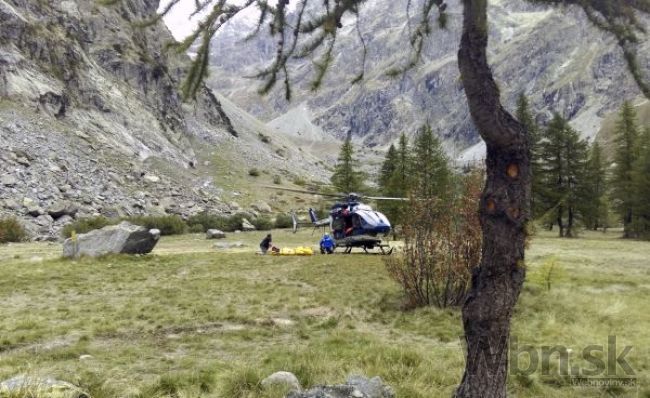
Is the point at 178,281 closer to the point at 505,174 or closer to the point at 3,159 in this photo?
the point at 505,174

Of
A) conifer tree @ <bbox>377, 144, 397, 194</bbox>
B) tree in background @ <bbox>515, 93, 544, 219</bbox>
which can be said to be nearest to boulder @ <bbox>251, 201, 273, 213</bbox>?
conifer tree @ <bbox>377, 144, 397, 194</bbox>

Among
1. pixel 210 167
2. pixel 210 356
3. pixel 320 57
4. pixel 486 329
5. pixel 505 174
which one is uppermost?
pixel 210 167

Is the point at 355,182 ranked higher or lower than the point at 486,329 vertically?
higher

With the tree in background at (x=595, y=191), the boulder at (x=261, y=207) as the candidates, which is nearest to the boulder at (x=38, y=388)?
the tree in background at (x=595, y=191)

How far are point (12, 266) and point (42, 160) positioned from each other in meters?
24.7

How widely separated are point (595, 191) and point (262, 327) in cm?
4606

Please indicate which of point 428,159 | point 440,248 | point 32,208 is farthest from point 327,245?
point 32,208

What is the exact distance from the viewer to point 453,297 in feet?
38.2

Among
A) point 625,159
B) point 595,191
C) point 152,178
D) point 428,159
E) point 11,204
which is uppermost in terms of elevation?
point 625,159

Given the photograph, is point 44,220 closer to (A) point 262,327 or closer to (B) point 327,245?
(B) point 327,245

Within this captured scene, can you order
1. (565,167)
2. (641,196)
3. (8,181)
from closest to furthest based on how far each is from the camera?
(8,181) → (641,196) → (565,167)

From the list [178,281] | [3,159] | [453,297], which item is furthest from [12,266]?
[3,159]

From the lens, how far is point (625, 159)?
151 feet

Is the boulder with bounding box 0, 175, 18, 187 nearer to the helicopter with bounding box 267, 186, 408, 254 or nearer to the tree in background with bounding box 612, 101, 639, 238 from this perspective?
the helicopter with bounding box 267, 186, 408, 254
